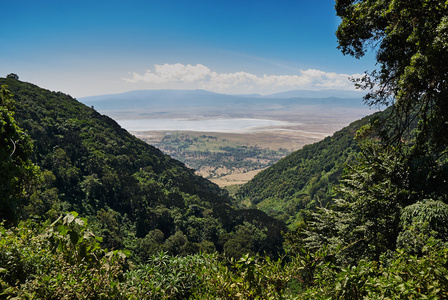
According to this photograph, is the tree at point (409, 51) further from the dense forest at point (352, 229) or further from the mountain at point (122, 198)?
the mountain at point (122, 198)

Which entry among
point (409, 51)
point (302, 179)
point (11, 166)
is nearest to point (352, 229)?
point (409, 51)

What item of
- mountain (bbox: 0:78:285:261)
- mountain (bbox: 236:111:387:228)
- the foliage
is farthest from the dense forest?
mountain (bbox: 236:111:387:228)

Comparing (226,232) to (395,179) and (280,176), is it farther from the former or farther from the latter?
(280,176)

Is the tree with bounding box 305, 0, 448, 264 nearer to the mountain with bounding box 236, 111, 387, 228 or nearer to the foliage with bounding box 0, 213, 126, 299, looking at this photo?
the foliage with bounding box 0, 213, 126, 299

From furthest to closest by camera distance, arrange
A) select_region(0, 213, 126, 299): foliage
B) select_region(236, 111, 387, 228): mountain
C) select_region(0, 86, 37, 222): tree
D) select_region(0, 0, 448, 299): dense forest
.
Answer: select_region(236, 111, 387, 228): mountain → select_region(0, 86, 37, 222): tree → select_region(0, 0, 448, 299): dense forest → select_region(0, 213, 126, 299): foliage

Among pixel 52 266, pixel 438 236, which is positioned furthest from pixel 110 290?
pixel 438 236

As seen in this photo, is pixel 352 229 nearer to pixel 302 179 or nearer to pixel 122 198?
pixel 122 198
